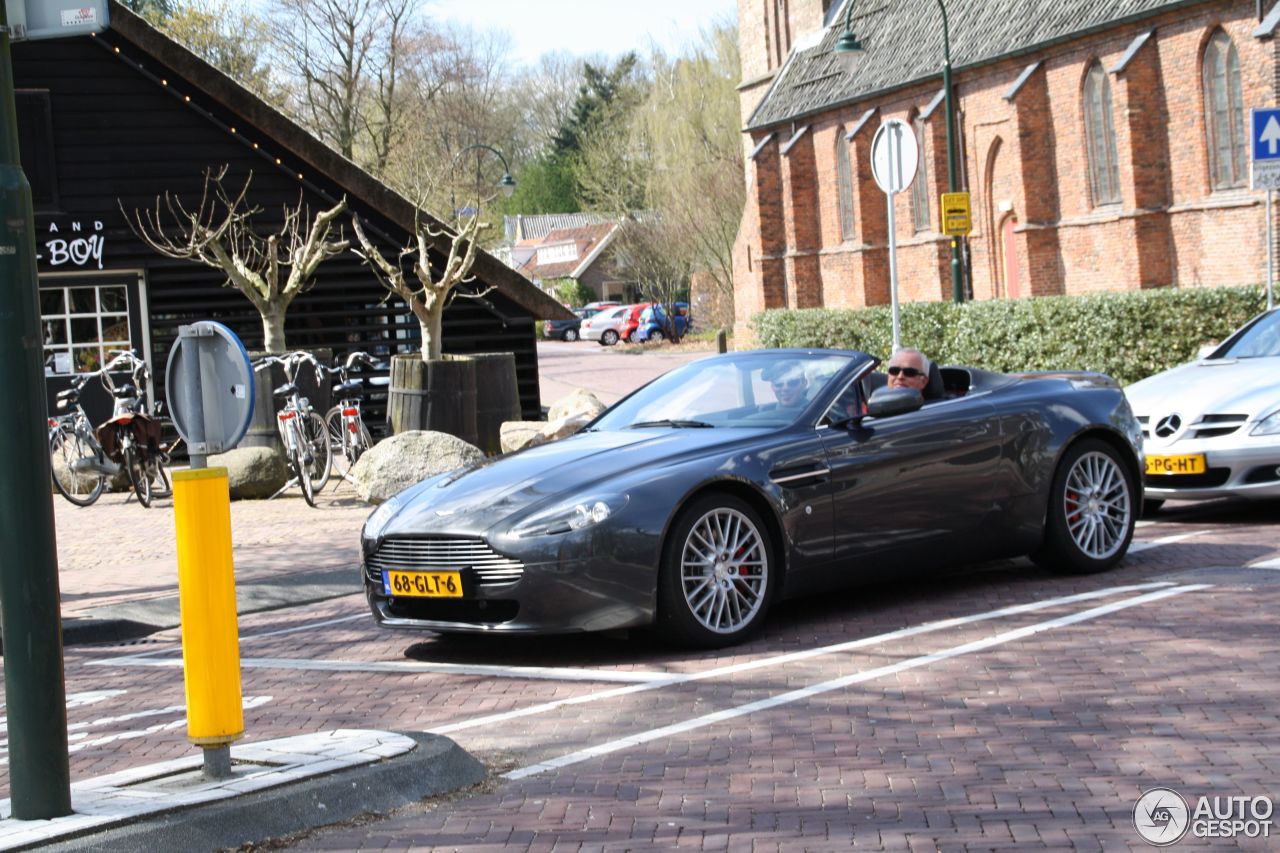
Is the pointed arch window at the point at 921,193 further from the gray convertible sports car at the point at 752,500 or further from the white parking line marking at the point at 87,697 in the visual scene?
the white parking line marking at the point at 87,697

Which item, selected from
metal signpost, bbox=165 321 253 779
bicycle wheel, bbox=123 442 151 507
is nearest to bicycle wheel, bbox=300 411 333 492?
bicycle wheel, bbox=123 442 151 507

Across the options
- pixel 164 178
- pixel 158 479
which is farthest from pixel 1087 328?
pixel 164 178

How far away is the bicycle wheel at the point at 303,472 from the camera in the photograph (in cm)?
1470

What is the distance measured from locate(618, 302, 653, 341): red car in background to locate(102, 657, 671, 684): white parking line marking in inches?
2267

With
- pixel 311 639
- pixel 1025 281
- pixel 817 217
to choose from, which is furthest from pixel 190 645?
pixel 817 217

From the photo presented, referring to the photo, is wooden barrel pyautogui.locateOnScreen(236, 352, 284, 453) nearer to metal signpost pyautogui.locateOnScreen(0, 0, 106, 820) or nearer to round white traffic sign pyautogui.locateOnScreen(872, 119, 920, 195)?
round white traffic sign pyautogui.locateOnScreen(872, 119, 920, 195)

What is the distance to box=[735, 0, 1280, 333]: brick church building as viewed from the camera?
33.1 m

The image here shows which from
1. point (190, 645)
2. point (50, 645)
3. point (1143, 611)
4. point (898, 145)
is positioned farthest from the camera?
point (898, 145)

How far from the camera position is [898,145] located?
50.4ft

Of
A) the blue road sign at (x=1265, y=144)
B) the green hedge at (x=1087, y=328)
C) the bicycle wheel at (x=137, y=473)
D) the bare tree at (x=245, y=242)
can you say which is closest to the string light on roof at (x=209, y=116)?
the bare tree at (x=245, y=242)

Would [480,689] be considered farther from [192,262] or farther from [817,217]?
[817,217]

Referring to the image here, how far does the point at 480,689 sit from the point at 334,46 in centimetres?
4865

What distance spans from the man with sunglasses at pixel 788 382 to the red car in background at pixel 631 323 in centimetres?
5725
